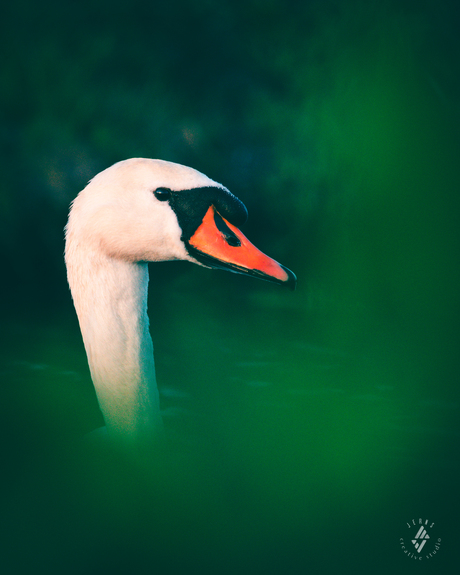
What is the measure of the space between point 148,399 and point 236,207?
604 mm

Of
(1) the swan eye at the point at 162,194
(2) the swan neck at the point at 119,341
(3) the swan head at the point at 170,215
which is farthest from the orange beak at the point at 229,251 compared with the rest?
(2) the swan neck at the point at 119,341

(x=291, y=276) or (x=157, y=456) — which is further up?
(x=291, y=276)

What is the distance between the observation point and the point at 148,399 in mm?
1351

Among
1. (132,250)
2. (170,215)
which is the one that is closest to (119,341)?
(132,250)

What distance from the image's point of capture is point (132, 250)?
4.01 feet

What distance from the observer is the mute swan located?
3.82 ft

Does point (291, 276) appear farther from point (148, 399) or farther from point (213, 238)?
point (148, 399)

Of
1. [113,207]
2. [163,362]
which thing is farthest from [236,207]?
[163,362]

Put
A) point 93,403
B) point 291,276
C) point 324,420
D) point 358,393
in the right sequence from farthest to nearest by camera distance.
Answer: point 358,393 → point 93,403 → point 324,420 → point 291,276

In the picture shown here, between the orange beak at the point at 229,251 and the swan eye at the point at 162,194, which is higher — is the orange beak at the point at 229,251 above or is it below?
below

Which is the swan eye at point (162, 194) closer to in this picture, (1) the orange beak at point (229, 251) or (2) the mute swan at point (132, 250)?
(2) the mute swan at point (132, 250)

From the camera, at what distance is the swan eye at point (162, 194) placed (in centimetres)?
117

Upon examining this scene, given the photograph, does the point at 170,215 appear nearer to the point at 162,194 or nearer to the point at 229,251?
the point at 162,194

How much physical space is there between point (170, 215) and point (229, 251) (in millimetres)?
173
